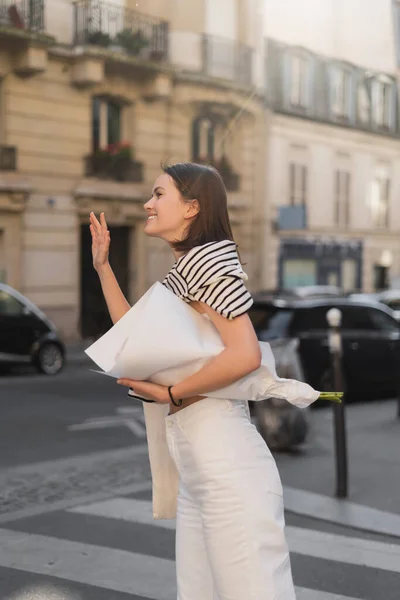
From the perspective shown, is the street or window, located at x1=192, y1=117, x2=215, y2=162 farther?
window, located at x1=192, y1=117, x2=215, y2=162

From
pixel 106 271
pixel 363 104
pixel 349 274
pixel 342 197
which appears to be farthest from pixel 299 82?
pixel 106 271

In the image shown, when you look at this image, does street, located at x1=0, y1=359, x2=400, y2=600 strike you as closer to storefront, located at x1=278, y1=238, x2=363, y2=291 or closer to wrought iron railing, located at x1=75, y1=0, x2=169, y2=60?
wrought iron railing, located at x1=75, y1=0, x2=169, y2=60

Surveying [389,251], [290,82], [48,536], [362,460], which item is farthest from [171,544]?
[389,251]

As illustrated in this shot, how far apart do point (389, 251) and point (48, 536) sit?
1138 inches

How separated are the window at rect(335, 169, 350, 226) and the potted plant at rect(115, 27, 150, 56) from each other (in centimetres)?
1081

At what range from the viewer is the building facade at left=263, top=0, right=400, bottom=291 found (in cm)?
2706

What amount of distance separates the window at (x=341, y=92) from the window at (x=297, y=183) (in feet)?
7.83

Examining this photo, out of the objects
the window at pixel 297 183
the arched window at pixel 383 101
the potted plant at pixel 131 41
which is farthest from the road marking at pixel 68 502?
the arched window at pixel 383 101

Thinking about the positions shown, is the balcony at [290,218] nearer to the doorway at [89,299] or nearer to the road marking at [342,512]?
the doorway at [89,299]

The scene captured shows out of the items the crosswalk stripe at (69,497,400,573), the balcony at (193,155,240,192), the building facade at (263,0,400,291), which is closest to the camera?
the crosswalk stripe at (69,497,400,573)

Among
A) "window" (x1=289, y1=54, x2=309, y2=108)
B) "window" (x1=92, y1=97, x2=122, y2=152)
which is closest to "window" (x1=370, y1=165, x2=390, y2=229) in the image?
"window" (x1=289, y1=54, x2=309, y2=108)

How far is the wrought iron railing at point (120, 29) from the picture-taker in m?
20.5

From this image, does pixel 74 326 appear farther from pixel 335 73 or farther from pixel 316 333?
pixel 335 73

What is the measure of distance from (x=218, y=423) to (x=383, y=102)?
30768mm
